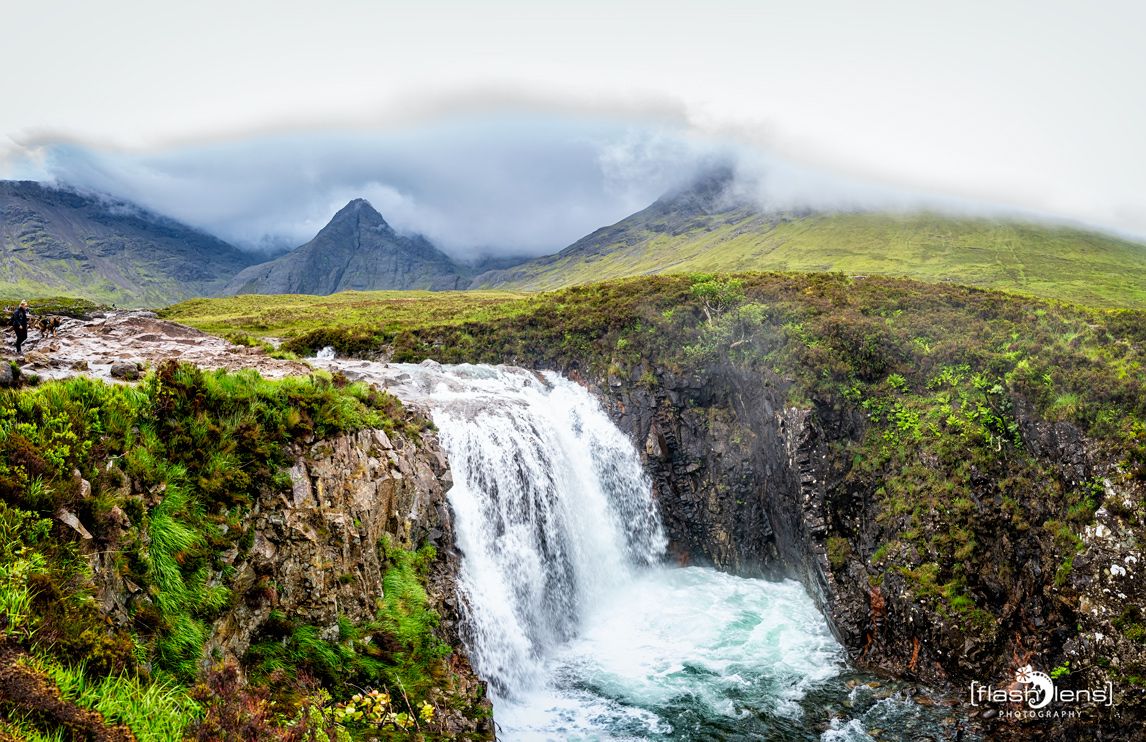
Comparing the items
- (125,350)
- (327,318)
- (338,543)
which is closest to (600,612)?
(338,543)

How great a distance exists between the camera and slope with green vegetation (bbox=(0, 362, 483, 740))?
605 cm

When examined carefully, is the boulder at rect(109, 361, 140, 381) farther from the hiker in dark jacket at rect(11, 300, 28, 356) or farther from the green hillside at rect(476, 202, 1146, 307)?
the green hillside at rect(476, 202, 1146, 307)

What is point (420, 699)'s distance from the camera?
11.6 metres

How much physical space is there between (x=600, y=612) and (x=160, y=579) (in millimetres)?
19795

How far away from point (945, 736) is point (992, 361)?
1434 cm

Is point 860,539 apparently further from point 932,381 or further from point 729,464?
point 729,464

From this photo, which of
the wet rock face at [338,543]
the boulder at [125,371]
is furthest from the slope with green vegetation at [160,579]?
the boulder at [125,371]

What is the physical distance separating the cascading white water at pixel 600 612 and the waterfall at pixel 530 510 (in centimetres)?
8

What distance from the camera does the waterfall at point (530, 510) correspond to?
19422 mm

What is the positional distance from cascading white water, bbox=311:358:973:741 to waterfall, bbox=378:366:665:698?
0.08 metres

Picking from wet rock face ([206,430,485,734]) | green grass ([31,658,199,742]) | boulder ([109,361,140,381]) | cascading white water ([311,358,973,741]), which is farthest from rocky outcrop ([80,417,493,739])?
boulder ([109,361,140,381])

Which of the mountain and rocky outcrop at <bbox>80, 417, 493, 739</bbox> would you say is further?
the mountain

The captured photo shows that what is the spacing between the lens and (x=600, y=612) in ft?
82.7

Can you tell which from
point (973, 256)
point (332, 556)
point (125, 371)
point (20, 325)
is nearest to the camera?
point (332, 556)
